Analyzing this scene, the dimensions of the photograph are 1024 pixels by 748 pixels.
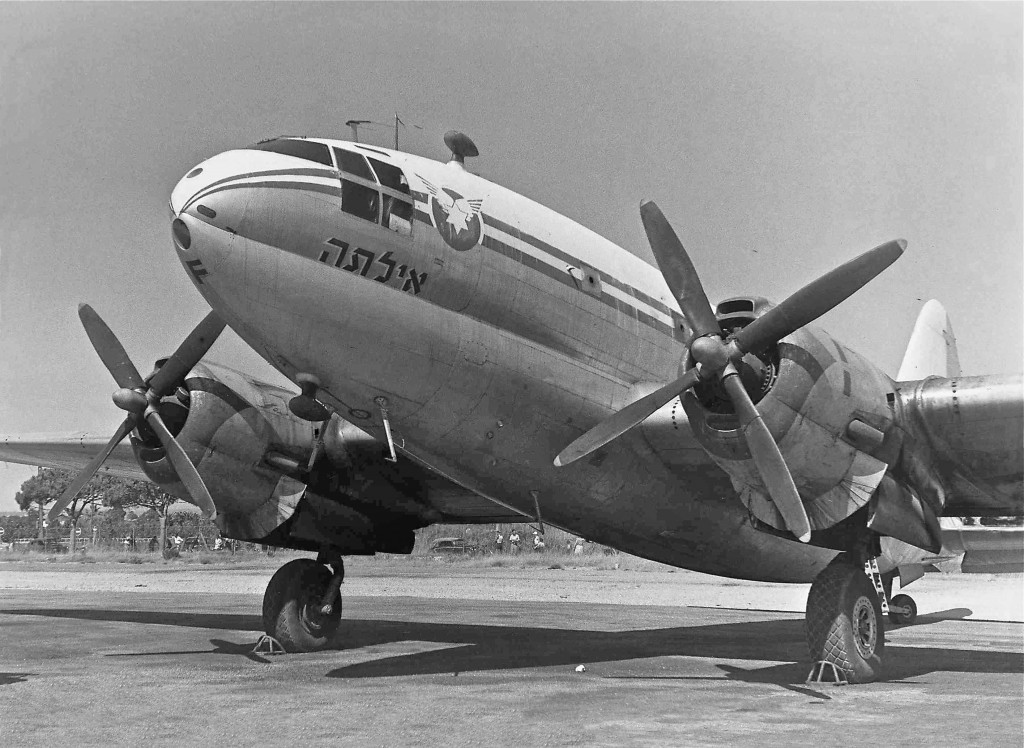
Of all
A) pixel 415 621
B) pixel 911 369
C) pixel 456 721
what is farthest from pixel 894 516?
pixel 415 621

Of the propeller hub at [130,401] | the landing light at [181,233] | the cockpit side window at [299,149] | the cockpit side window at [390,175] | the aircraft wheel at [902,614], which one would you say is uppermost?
the cockpit side window at [299,149]

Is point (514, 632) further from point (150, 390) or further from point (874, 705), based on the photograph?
point (874, 705)

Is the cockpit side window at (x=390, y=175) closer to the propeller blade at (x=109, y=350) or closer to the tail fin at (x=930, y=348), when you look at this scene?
the propeller blade at (x=109, y=350)

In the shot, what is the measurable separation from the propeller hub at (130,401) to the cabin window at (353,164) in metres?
5.24

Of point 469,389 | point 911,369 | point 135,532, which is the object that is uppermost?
point 911,369

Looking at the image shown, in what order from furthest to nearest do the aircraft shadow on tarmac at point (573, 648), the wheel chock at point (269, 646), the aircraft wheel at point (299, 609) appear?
the aircraft wheel at point (299, 609)
the wheel chock at point (269, 646)
the aircraft shadow on tarmac at point (573, 648)

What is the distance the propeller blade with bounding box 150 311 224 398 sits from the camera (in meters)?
13.3

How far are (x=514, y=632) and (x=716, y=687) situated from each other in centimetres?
750

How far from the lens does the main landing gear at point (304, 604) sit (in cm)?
1405

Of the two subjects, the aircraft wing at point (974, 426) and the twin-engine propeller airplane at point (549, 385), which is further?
the aircraft wing at point (974, 426)

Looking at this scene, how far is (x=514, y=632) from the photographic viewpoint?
1753 centimetres

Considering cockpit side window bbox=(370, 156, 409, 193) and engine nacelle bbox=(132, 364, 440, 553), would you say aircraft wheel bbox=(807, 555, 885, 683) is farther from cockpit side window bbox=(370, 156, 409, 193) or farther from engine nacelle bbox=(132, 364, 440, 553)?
cockpit side window bbox=(370, 156, 409, 193)

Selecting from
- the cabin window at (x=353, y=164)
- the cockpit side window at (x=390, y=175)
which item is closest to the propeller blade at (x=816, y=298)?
the cockpit side window at (x=390, y=175)

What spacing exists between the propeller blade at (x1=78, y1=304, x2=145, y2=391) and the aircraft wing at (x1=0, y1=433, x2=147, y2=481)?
288cm
